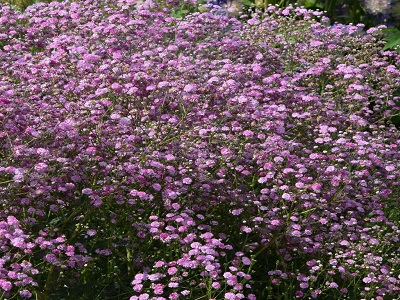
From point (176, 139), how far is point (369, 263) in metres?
1.19

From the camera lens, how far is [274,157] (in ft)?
13.3

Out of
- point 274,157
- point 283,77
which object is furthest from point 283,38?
point 274,157

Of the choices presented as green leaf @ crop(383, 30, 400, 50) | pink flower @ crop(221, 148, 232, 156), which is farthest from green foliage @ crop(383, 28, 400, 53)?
pink flower @ crop(221, 148, 232, 156)

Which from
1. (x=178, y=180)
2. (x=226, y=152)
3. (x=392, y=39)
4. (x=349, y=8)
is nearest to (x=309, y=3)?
(x=349, y=8)

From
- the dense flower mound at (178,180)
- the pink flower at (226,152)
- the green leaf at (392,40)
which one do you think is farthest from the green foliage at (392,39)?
the pink flower at (226,152)

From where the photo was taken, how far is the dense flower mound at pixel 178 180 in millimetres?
3578

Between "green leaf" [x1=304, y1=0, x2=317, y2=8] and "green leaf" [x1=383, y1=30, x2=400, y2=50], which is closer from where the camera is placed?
"green leaf" [x1=383, y1=30, x2=400, y2=50]

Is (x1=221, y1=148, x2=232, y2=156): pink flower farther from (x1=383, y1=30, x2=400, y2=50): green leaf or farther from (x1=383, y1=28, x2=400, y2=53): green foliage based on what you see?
(x1=383, y1=30, x2=400, y2=50): green leaf

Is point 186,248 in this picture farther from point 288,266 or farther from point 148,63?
point 148,63

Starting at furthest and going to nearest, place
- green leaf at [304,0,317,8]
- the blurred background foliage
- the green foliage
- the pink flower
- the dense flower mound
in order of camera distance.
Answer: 1. green leaf at [304,0,317,8]
2. the blurred background foliage
3. the green foliage
4. the pink flower
5. the dense flower mound

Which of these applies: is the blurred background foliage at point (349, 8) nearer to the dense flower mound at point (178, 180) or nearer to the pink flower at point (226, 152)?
the dense flower mound at point (178, 180)

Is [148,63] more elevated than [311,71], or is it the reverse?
[148,63]

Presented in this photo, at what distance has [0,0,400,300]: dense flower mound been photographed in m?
3.58

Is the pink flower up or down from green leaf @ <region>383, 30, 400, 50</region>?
up
